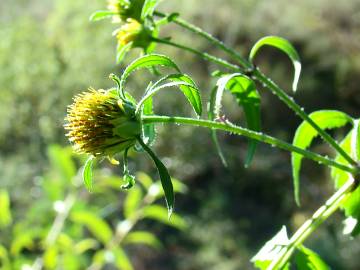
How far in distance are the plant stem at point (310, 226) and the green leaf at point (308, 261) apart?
1 centimetres

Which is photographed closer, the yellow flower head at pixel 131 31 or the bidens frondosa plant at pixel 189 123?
the bidens frondosa plant at pixel 189 123

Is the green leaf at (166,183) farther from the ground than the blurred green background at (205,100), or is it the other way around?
the blurred green background at (205,100)

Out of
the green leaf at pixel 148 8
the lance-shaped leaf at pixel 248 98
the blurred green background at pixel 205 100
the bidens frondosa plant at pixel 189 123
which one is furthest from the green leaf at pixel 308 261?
the blurred green background at pixel 205 100

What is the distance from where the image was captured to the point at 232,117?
5.26 metres

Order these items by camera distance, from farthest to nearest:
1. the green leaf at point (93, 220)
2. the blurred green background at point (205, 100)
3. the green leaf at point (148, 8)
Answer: the blurred green background at point (205, 100) < the green leaf at point (93, 220) < the green leaf at point (148, 8)

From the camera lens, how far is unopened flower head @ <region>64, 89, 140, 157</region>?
1.46 ft

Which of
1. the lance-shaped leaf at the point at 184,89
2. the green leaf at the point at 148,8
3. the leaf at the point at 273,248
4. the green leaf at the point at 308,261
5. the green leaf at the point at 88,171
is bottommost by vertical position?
the green leaf at the point at 308,261

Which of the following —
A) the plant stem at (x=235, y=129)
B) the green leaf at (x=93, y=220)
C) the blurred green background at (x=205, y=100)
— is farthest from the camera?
the blurred green background at (x=205, y=100)

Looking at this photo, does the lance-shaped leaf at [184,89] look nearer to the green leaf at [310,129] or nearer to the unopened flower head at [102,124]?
the unopened flower head at [102,124]

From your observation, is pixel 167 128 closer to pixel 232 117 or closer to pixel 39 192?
pixel 232 117

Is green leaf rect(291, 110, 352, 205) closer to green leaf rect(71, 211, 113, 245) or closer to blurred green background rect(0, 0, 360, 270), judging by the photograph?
green leaf rect(71, 211, 113, 245)

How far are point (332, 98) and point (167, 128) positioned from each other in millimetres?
1555

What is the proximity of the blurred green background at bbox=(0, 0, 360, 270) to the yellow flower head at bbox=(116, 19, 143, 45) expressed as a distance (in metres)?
3.27

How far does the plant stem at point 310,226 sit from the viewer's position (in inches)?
18.3
